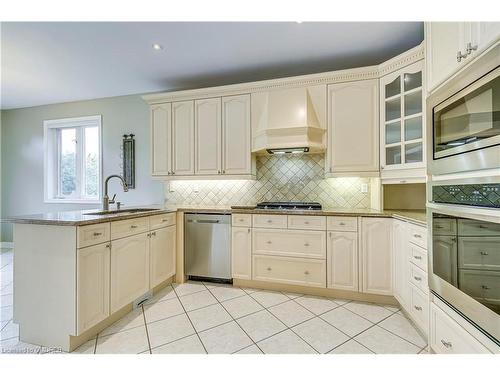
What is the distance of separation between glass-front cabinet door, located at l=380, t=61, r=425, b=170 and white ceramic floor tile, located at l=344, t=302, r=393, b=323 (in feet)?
4.51

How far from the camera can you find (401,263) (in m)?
2.16

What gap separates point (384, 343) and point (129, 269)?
2144 millimetres

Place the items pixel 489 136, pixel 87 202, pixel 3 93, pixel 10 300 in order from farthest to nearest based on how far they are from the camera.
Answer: pixel 87 202
pixel 3 93
pixel 10 300
pixel 489 136

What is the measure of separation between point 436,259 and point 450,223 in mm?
277

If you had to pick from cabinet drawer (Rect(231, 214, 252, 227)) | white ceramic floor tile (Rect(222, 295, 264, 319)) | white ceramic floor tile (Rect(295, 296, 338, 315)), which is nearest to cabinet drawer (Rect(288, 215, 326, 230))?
cabinet drawer (Rect(231, 214, 252, 227))

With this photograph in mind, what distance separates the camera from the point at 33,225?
1759 millimetres

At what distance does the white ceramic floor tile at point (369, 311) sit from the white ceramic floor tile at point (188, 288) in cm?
158

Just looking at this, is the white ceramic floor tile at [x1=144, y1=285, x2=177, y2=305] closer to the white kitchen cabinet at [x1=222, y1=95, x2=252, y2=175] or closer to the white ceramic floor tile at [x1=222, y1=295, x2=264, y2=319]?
the white ceramic floor tile at [x1=222, y1=295, x2=264, y2=319]

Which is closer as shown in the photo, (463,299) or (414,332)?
(463,299)

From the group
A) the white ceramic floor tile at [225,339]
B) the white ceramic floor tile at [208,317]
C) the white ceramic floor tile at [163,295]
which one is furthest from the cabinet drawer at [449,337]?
the white ceramic floor tile at [163,295]

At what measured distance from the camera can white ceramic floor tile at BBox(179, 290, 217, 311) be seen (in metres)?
2.37

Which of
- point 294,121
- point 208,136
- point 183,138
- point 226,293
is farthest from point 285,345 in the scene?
point 183,138

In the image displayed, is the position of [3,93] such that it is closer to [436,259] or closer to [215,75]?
[215,75]
